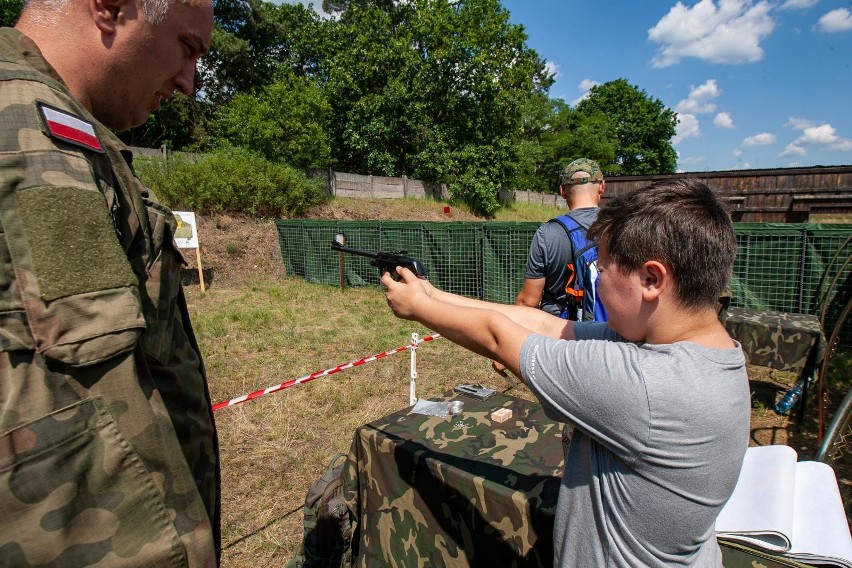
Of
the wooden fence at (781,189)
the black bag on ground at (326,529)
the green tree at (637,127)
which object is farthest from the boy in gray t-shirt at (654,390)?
the green tree at (637,127)

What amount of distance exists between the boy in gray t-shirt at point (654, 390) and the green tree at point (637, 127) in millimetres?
54070

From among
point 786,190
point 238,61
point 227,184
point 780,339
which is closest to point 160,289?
point 780,339

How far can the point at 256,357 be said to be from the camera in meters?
6.89

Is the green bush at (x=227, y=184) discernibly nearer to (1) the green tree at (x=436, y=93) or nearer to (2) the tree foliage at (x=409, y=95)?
(2) the tree foliage at (x=409, y=95)

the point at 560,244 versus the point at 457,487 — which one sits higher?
the point at 560,244

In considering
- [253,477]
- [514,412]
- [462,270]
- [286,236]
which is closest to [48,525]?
[514,412]

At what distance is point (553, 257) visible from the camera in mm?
3178

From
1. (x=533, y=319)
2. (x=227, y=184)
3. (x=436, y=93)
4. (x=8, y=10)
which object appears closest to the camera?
(x=533, y=319)

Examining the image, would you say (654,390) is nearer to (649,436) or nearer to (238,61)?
(649,436)

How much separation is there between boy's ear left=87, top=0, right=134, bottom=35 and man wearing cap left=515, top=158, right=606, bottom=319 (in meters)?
2.55

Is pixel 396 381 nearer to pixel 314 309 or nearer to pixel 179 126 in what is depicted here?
pixel 314 309

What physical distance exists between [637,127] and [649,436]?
189 feet

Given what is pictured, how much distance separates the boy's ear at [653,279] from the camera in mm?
1062

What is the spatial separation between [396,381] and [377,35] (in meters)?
26.0
